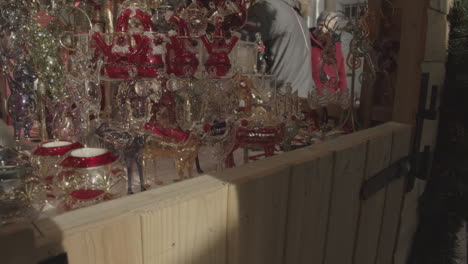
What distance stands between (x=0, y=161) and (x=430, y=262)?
148cm

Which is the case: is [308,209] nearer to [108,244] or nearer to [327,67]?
[108,244]

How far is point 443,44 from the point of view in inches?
49.1

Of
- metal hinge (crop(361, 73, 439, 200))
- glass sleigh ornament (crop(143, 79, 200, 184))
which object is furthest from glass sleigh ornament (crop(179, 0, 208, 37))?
metal hinge (crop(361, 73, 439, 200))

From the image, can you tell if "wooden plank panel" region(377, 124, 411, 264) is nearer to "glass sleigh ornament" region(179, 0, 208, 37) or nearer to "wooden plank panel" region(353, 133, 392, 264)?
"wooden plank panel" region(353, 133, 392, 264)

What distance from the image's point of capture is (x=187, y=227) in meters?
0.48

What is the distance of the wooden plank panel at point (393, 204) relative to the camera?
1.05 meters

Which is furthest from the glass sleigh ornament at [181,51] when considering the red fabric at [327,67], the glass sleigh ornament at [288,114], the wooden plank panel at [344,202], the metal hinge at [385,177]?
the red fabric at [327,67]

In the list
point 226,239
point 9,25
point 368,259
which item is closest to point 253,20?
point 9,25

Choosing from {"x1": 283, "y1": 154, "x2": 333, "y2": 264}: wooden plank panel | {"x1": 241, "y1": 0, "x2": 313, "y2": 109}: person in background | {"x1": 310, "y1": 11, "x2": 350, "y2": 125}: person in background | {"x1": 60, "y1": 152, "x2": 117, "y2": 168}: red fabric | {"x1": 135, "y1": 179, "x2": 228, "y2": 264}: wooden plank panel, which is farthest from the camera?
{"x1": 241, "y1": 0, "x2": 313, "y2": 109}: person in background

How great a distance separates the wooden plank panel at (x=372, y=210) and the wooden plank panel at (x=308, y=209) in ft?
0.68

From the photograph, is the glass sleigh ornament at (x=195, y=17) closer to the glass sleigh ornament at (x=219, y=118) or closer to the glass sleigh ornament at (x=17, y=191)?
the glass sleigh ornament at (x=219, y=118)

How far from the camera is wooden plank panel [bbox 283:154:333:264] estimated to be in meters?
0.65

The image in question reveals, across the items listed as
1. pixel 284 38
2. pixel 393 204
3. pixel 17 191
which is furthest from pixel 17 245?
pixel 284 38

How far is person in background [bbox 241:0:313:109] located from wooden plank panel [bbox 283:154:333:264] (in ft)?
2.33
